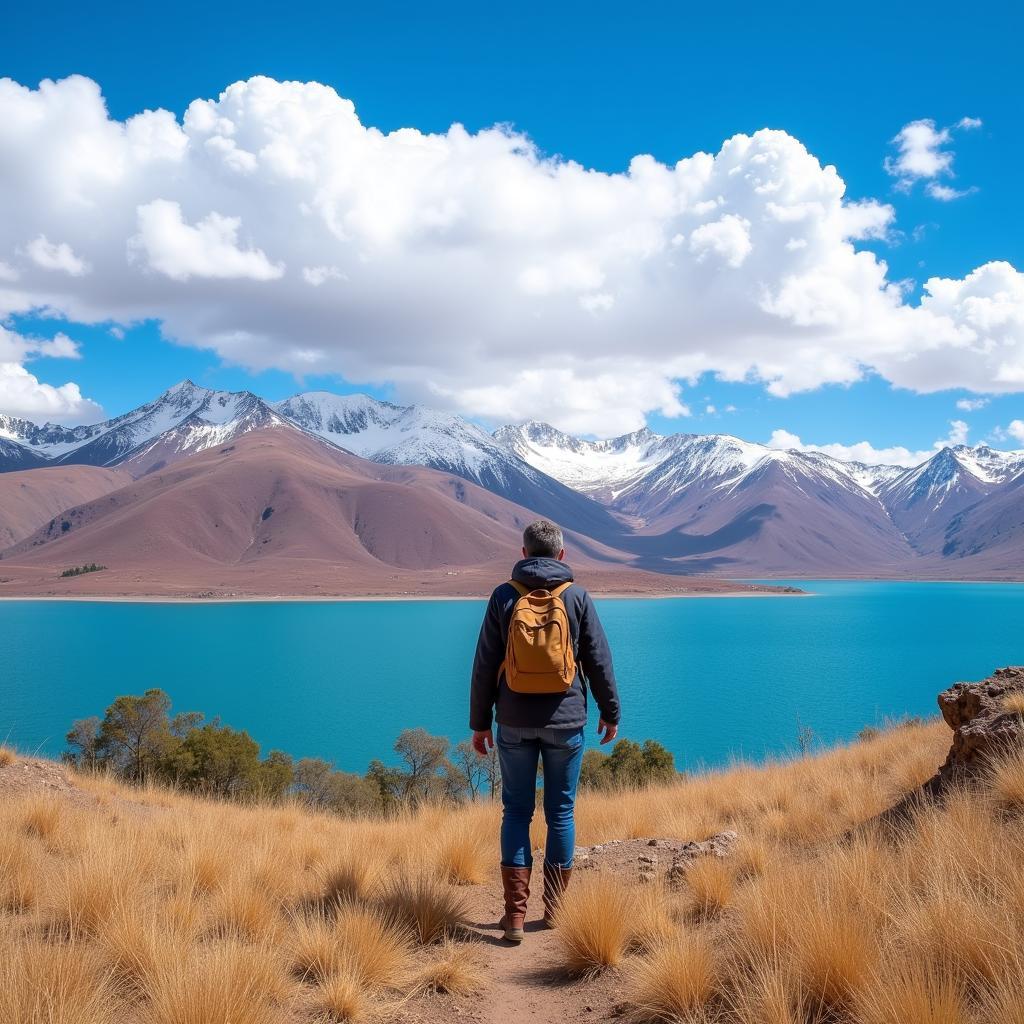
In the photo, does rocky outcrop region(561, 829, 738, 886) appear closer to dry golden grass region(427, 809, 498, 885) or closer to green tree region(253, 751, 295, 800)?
dry golden grass region(427, 809, 498, 885)

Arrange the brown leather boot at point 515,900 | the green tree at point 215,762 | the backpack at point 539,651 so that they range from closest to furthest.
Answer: the backpack at point 539,651
the brown leather boot at point 515,900
the green tree at point 215,762

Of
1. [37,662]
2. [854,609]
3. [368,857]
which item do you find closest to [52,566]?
[37,662]

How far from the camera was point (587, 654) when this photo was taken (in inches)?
164

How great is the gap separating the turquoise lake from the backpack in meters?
13.5

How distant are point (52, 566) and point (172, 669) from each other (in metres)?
119

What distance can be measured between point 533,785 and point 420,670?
58.9 m

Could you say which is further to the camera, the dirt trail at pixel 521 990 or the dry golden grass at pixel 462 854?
the dry golden grass at pixel 462 854

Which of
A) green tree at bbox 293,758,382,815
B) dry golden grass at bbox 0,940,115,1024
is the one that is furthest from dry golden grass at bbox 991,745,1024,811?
green tree at bbox 293,758,382,815

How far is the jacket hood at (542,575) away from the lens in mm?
4078

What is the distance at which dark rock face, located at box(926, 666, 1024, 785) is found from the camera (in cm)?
470

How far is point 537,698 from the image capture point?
13.2 feet

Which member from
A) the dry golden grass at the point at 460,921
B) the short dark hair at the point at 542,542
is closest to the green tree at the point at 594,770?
the dry golden grass at the point at 460,921

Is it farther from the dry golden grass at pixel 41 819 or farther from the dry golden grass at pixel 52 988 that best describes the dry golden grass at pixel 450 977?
the dry golden grass at pixel 41 819

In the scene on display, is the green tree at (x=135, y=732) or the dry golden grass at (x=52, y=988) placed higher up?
the dry golden grass at (x=52, y=988)
